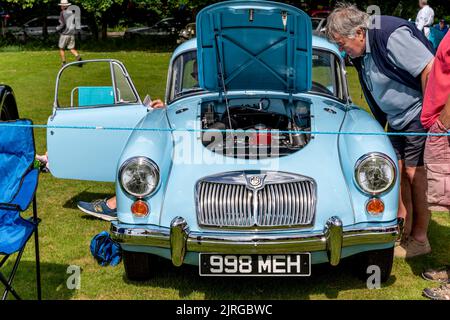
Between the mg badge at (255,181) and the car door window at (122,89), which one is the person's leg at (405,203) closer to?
the mg badge at (255,181)

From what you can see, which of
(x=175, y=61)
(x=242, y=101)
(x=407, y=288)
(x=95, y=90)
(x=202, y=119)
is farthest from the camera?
(x=95, y=90)

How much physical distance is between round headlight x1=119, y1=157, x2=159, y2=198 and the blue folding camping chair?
1.93 ft

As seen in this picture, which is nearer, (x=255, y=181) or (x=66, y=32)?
(x=255, y=181)

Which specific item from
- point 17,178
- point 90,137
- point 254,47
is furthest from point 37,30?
point 17,178

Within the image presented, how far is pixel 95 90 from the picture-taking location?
666cm

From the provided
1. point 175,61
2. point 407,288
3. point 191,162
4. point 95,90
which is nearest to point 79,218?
point 95,90

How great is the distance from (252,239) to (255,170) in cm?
52

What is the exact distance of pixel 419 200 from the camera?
521cm

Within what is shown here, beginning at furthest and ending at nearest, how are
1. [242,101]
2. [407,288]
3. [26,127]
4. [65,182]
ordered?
[65,182]
[242,101]
[407,288]
[26,127]

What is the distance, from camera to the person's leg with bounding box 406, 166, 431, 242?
5180 mm

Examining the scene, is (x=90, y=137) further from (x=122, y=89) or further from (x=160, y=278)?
(x=160, y=278)

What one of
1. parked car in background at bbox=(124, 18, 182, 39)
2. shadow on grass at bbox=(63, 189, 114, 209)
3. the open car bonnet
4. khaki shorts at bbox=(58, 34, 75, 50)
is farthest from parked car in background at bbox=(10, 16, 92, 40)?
the open car bonnet
